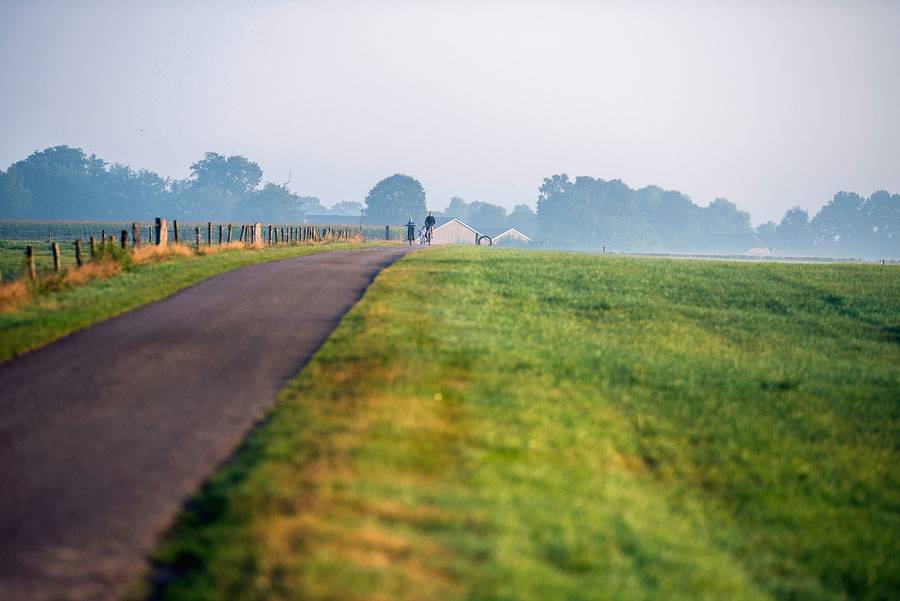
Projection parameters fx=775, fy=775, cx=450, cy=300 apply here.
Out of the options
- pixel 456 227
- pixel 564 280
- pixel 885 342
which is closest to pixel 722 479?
pixel 885 342

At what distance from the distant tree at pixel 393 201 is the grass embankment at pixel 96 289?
493 feet

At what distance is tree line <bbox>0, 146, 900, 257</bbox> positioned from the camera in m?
163

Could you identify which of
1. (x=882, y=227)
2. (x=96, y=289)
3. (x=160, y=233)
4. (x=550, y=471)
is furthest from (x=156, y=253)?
(x=882, y=227)

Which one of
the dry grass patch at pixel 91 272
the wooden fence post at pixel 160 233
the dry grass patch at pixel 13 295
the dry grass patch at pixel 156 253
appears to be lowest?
the dry grass patch at pixel 13 295

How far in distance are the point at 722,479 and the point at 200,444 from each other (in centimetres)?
689

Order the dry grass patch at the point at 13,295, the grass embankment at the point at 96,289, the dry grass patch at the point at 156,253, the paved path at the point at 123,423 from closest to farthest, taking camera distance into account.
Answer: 1. the paved path at the point at 123,423
2. the grass embankment at the point at 96,289
3. the dry grass patch at the point at 13,295
4. the dry grass patch at the point at 156,253

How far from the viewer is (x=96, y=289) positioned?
18.5 m

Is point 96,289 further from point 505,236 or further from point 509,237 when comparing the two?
point 509,237

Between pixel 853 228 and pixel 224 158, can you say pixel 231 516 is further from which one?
pixel 853 228

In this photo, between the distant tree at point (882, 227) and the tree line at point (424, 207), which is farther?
the distant tree at point (882, 227)

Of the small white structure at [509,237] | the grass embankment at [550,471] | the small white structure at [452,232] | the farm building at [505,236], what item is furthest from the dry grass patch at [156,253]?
the farm building at [505,236]

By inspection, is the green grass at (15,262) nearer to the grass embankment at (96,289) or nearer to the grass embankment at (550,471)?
the grass embankment at (96,289)

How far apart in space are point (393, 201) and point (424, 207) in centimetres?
918

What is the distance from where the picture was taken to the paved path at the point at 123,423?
6277 millimetres
